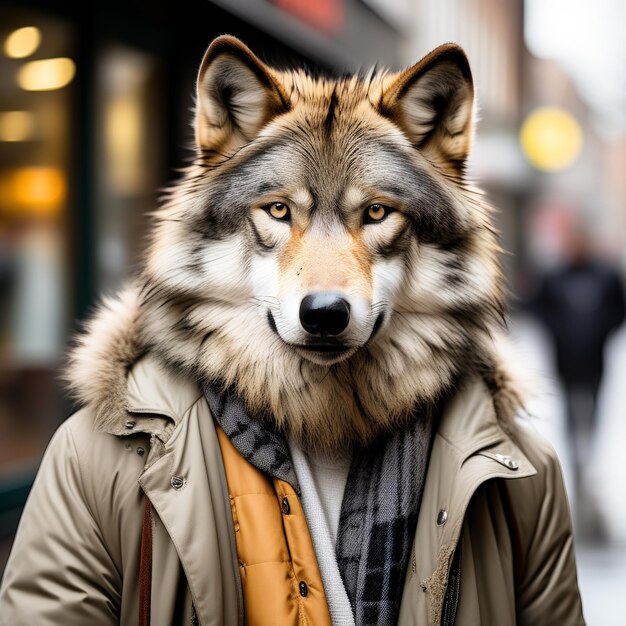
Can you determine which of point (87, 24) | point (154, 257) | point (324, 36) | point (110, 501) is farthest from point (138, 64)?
point (110, 501)

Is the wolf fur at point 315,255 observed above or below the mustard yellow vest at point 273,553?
above

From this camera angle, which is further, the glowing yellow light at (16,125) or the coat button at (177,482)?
the glowing yellow light at (16,125)

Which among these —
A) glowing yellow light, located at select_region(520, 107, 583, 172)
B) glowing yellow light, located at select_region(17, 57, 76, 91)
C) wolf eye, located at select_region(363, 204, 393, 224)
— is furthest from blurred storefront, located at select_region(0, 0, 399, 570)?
glowing yellow light, located at select_region(520, 107, 583, 172)

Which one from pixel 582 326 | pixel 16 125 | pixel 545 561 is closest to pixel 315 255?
pixel 545 561

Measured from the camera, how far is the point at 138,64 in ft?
21.0

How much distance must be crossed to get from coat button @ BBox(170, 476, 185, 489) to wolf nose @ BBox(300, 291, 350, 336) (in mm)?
422

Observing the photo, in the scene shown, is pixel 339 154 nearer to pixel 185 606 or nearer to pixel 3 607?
pixel 185 606

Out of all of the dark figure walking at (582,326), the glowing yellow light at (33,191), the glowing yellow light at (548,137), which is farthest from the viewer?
the glowing yellow light at (548,137)

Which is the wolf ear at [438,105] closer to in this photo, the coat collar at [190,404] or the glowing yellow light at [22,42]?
the coat collar at [190,404]

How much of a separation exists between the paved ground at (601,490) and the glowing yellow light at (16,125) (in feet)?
10.7

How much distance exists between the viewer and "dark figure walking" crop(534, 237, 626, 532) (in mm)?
7543

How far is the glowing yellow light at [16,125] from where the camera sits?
505cm

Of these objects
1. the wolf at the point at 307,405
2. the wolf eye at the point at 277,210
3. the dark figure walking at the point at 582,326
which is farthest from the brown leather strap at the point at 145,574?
the dark figure walking at the point at 582,326

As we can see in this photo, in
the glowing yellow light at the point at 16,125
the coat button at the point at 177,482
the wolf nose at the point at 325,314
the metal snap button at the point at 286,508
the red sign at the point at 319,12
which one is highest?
the red sign at the point at 319,12
